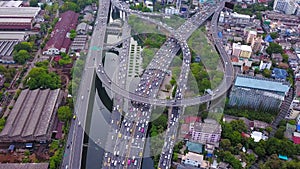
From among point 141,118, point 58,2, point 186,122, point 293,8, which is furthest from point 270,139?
point 58,2

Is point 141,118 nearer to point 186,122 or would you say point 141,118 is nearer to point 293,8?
point 186,122

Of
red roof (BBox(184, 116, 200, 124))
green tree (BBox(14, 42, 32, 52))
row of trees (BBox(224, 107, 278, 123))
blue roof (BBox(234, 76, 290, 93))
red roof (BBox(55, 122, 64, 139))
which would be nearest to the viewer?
red roof (BBox(55, 122, 64, 139))

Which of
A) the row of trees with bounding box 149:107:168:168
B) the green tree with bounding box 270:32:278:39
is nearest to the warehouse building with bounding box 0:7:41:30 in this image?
the row of trees with bounding box 149:107:168:168

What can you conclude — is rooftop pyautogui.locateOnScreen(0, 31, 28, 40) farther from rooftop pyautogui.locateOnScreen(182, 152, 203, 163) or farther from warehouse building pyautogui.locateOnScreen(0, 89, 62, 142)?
rooftop pyautogui.locateOnScreen(182, 152, 203, 163)

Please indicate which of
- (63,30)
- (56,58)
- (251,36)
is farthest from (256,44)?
(63,30)

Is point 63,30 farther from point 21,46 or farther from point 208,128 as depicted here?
point 208,128

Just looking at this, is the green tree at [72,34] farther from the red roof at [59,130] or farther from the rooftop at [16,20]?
the red roof at [59,130]
